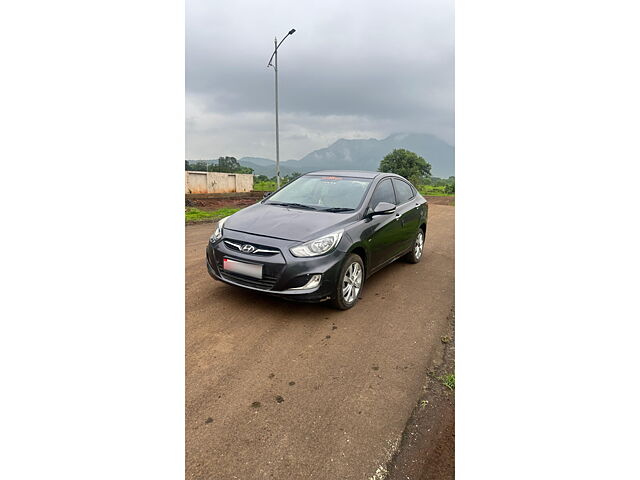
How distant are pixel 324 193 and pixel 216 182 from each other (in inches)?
631

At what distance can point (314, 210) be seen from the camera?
399 centimetres

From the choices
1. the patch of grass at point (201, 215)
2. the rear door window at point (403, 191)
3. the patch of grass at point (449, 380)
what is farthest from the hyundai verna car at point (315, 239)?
the patch of grass at point (201, 215)

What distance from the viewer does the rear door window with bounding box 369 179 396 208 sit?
4.18m

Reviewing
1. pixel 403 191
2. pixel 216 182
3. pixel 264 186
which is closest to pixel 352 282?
pixel 403 191

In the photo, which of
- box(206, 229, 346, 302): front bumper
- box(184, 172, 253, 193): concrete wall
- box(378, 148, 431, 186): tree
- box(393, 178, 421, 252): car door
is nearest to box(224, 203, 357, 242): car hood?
box(206, 229, 346, 302): front bumper

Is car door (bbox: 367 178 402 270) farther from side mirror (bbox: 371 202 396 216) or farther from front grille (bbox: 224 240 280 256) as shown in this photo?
front grille (bbox: 224 240 280 256)

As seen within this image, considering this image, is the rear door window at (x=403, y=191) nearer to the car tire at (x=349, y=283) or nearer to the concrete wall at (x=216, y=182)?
the car tire at (x=349, y=283)

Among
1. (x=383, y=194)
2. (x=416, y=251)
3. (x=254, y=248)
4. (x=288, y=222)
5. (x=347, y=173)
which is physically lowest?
(x=416, y=251)

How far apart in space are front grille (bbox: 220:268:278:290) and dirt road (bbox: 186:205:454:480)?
0.98 ft

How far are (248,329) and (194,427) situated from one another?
115 centimetres

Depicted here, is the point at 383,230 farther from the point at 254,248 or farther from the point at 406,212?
the point at 254,248

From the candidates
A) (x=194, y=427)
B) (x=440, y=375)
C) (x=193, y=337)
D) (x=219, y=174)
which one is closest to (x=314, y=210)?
(x=193, y=337)

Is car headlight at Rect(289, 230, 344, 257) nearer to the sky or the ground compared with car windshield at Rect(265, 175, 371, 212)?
nearer to the ground

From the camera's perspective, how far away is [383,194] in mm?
4453
